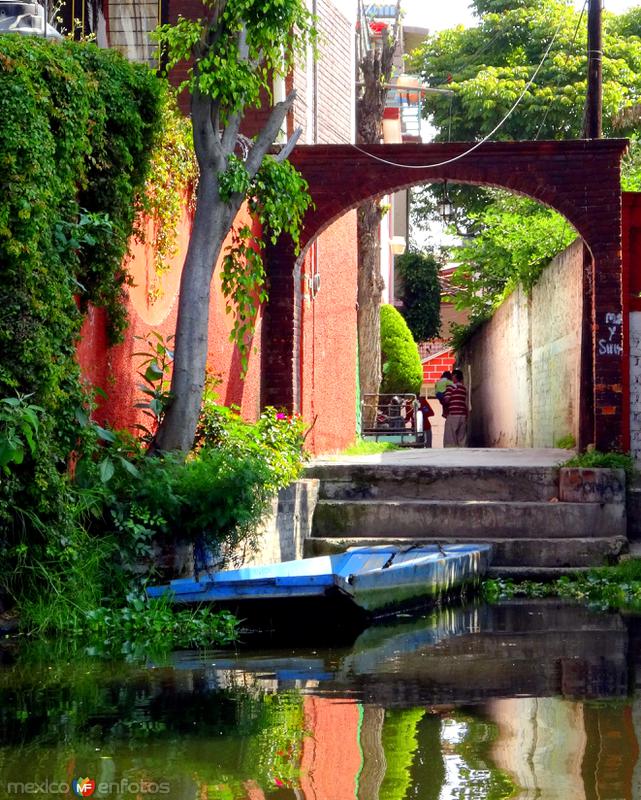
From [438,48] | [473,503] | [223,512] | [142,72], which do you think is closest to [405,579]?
[223,512]

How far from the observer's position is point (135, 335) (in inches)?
417

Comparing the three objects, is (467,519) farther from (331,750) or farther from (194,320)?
(331,750)

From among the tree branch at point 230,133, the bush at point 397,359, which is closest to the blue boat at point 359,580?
the tree branch at point 230,133

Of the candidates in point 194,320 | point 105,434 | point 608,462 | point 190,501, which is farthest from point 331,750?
point 608,462

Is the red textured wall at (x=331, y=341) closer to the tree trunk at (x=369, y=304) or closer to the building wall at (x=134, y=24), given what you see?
the building wall at (x=134, y=24)

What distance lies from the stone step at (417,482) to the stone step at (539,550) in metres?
1.13

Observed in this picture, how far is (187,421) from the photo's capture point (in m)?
10.3

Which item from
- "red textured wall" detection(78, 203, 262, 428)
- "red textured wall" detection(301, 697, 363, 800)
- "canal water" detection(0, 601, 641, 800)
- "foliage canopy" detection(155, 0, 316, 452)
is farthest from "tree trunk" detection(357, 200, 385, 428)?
"red textured wall" detection(301, 697, 363, 800)

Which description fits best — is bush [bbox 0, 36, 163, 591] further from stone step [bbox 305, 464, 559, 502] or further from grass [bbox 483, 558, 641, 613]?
stone step [bbox 305, 464, 559, 502]

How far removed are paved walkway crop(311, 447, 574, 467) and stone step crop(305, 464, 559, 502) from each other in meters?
0.24

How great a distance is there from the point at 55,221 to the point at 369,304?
15.3 meters

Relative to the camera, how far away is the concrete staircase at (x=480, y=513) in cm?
1283

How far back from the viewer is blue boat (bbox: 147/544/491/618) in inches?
349

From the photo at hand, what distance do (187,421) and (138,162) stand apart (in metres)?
2.09
